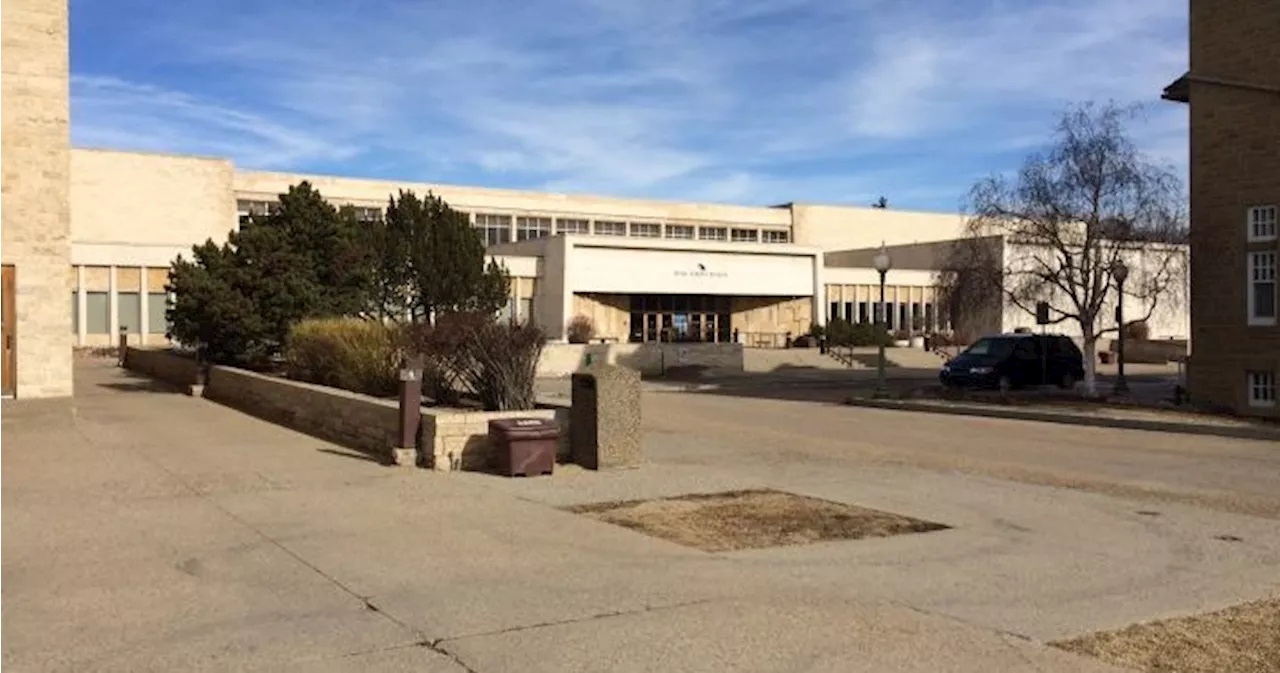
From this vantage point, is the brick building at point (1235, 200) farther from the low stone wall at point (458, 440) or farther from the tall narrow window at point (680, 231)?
the tall narrow window at point (680, 231)

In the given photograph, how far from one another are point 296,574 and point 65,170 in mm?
18313

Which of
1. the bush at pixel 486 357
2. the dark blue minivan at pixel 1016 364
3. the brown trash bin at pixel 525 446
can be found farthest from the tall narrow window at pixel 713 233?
the brown trash bin at pixel 525 446

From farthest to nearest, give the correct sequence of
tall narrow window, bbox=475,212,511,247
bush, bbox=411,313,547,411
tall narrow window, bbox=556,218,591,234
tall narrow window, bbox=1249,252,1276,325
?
tall narrow window, bbox=556,218,591,234 → tall narrow window, bbox=475,212,511,247 → tall narrow window, bbox=1249,252,1276,325 → bush, bbox=411,313,547,411

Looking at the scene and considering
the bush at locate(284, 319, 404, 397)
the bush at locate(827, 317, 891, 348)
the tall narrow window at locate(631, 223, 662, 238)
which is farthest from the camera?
the tall narrow window at locate(631, 223, 662, 238)

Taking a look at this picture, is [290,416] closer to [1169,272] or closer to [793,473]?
[793,473]

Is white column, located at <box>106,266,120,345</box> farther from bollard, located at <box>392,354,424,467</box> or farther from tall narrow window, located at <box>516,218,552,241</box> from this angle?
bollard, located at <box>392,354,424,467</box>

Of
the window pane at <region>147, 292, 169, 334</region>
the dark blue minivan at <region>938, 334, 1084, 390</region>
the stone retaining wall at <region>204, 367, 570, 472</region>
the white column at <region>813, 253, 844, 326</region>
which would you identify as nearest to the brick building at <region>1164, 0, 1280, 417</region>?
the dark blue minivan at <region>938, 334, 1084, 390</region>

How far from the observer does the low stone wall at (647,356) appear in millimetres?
44750

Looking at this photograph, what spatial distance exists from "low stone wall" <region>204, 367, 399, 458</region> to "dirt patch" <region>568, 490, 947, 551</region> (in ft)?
14.9

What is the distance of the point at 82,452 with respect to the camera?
1520 centimetres

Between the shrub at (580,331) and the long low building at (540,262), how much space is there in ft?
6.39

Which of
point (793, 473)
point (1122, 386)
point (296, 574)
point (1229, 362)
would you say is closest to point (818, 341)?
point (1122, 386)

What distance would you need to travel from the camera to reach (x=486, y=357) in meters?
15.2

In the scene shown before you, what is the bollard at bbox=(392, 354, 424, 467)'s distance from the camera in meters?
13.8
